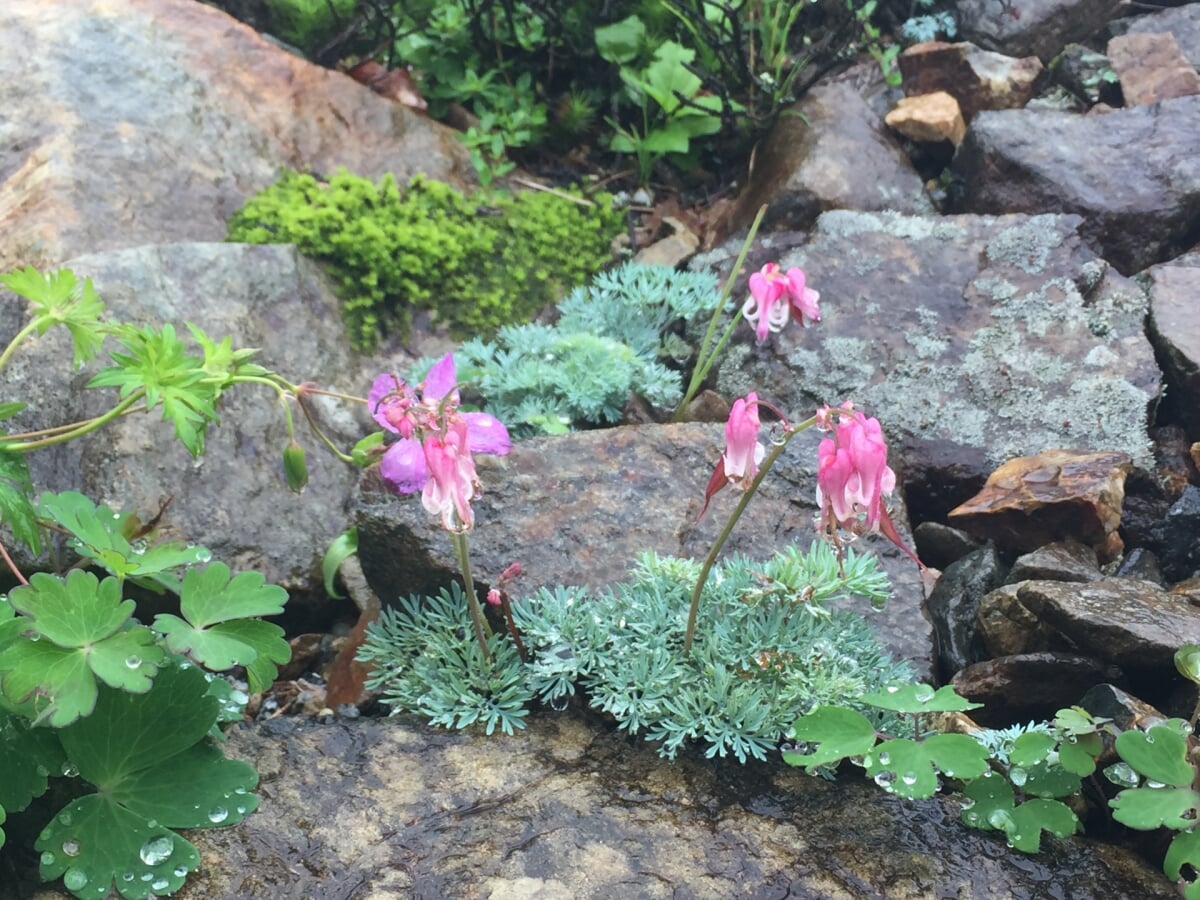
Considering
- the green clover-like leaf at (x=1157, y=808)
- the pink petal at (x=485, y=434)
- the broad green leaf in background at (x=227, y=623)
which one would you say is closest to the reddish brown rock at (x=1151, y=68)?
the green clover-like leaf at (x=1157, y=808)

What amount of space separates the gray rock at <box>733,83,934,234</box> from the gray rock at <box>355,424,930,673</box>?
5.74 feet

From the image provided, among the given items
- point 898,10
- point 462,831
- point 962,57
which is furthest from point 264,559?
point 898,10

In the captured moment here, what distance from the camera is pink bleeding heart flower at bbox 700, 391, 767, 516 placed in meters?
1.99

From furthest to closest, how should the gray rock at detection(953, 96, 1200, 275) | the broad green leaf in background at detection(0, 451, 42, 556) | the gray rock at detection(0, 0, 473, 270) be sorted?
the gray rock at detection(953, 96, 1200, 275), the gray rock at detection(0, 0, 473, 270), the broad green leaf in background at detection(0, 451, 42, 556)

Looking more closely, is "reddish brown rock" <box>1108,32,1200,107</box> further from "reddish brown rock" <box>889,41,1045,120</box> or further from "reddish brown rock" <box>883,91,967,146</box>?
"reddish brown rock" <box>883,91,967,146</box>

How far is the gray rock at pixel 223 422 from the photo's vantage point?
3195 millimetres

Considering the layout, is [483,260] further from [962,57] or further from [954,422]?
[962,57]

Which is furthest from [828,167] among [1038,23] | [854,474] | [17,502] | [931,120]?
[17,502]

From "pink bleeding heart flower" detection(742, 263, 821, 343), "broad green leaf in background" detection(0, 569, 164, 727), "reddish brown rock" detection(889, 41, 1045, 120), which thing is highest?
"reddish brown rock" detection(889, 41, 1045, 120)

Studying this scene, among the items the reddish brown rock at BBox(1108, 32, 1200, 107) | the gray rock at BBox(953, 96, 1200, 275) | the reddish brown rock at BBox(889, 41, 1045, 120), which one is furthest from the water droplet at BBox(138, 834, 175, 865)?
the reddish brown rock at BBox(1108, 32, 1200, 107)

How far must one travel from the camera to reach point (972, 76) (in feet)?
16.4

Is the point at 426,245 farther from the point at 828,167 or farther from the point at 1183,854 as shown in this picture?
the point at 1183,854

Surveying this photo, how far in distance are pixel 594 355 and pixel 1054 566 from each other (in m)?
1.78

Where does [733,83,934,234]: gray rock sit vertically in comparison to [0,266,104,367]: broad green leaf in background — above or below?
above
